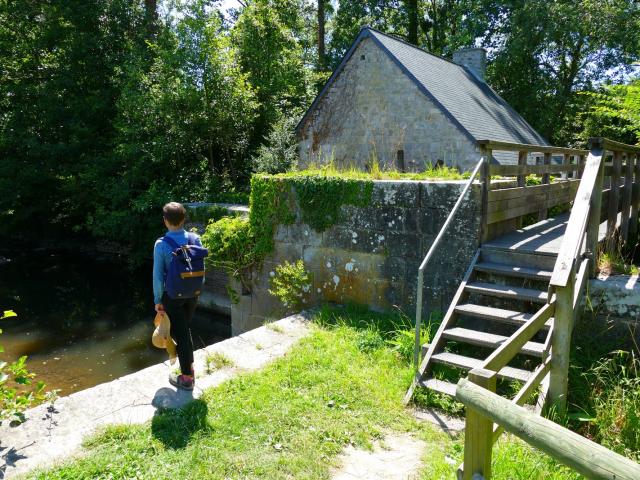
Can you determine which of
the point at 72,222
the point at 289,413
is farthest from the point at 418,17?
the point at 289,413

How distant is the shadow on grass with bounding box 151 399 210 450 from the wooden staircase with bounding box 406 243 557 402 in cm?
185

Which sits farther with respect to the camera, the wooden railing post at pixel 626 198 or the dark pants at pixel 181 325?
the wooden railing post at pixel 626 198

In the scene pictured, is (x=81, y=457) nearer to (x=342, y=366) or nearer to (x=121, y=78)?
(x=342, y=366)

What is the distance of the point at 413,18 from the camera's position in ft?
90.3

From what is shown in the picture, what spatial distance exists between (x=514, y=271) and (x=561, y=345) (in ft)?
4.72

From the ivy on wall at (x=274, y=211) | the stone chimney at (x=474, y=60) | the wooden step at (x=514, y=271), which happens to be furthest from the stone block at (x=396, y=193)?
the stone chimney at (x=474, y=60)

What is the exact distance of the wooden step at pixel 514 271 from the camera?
489 cm

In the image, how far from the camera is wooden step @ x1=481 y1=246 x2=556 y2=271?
16.6 feet

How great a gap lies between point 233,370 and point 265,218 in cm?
336

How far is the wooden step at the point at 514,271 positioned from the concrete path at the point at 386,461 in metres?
2.31

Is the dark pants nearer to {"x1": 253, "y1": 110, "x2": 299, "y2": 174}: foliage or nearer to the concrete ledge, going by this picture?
the concrete ledge

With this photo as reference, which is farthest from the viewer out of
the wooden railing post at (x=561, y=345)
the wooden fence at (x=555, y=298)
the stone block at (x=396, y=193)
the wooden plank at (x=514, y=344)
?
the stone block at (x=396, y=193)

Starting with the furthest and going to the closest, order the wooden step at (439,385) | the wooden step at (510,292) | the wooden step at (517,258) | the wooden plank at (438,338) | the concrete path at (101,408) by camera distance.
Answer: the wooden step at (517,258)
the wooden step at (510,292)
the wooden plank at (438,338)
the wooden step at (439,385)
the concrete path at (101,408)

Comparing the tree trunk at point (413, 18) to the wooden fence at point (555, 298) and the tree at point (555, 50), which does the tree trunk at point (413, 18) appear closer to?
the tree at point (555, 50)
